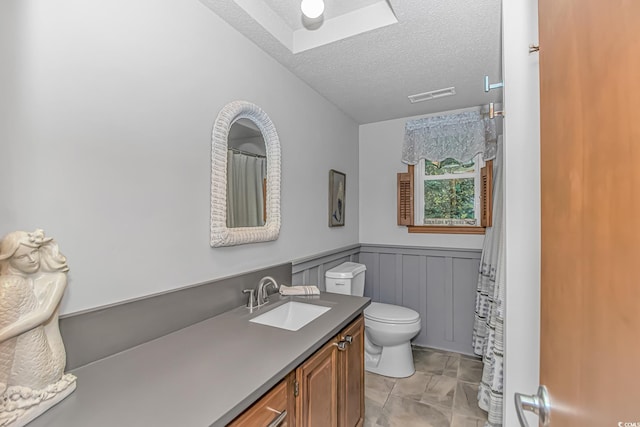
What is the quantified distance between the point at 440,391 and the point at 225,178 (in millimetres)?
2149

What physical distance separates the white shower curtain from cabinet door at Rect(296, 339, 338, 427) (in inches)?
30.9

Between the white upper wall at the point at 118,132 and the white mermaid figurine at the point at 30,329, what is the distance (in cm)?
14

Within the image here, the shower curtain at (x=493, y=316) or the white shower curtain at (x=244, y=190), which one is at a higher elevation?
the white shower curtain at (x=244, y=190)

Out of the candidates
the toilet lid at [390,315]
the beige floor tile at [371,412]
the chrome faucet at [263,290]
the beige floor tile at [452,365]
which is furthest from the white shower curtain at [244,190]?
the beige floor tile at [452,365]

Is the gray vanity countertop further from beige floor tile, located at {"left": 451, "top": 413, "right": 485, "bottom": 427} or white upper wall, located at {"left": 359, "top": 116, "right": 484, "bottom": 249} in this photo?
white upper wall, located at {"left": 359, "top": 116, "right": 484, "bottom": 249}

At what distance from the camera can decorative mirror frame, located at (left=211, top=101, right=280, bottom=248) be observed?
145 cm

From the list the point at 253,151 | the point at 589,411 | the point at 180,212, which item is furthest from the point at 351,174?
the point at 589,411

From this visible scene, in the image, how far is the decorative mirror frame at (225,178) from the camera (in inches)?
56.9

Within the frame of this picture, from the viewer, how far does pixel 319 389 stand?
1.22 m

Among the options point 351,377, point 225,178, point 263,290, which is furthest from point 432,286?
point 225,178

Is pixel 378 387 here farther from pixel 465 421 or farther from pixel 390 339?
pixel 465 421

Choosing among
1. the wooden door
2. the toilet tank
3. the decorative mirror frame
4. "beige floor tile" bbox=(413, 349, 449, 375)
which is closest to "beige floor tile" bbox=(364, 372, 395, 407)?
"beige floor tile" bbox=(413, 349, 449, 375)

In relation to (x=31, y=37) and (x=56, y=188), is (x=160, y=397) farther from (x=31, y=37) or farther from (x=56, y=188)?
(x=31, y=37)

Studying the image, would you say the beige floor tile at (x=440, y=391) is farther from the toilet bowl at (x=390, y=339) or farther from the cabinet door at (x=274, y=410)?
the cabinet door at (x=274, y=410)
